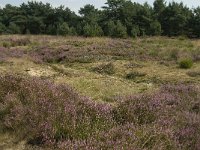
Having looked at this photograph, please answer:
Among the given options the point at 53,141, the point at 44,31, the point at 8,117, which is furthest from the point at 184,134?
the point at 44,31

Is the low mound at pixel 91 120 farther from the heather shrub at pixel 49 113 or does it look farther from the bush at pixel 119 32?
the bush at pixel 119 32

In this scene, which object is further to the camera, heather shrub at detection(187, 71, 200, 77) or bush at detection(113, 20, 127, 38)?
bush at detection(113, 20, 127, 38)

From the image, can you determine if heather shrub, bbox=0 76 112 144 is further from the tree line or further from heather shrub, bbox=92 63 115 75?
the tree line

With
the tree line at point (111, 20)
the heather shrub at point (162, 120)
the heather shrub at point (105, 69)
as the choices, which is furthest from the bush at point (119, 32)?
the heather shrub at point (162, 120)

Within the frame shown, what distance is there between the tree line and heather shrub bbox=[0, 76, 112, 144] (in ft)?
116

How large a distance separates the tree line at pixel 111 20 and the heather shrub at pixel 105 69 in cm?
2562

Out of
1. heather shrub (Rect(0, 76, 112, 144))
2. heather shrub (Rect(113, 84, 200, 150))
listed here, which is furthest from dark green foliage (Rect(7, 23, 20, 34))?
heather shrub (Rect(113, 84, 200, 150))

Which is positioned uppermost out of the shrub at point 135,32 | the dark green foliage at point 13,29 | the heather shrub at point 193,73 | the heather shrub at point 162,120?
the heather shrub at point 162,120

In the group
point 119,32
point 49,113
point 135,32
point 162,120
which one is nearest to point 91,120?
point 49,113

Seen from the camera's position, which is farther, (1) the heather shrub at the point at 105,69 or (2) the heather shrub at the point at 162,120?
(1) the heather shrub at the point at 105,69

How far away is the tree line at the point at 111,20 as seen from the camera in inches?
1899

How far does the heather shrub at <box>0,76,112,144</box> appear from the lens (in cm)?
543


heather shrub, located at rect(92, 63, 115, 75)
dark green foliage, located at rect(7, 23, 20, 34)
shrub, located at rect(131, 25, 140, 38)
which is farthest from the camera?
dark green foliage, located at rect(7, 23, 20, 34)

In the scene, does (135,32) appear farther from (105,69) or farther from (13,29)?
(105,69)
